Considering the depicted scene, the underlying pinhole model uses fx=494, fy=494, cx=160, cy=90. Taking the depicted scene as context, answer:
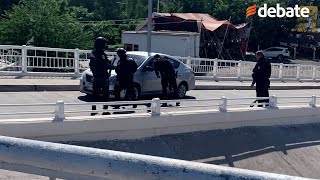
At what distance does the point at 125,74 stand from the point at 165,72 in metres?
1.85

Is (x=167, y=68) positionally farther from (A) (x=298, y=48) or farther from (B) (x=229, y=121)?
(A) (x=298, y=48)

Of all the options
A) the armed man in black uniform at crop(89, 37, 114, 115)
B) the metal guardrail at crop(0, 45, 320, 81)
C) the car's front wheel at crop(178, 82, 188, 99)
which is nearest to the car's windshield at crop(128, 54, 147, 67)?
the car's front wheel at crop(178, 82, 188, 99)

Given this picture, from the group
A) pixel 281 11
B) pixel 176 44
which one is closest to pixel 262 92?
pixel 176 44

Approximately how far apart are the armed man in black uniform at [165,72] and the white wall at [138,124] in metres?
1.39

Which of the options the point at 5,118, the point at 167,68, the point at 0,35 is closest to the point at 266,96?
the point at 167,68

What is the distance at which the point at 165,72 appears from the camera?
12.0 meters

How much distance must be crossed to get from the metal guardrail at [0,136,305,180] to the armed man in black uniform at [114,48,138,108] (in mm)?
7334

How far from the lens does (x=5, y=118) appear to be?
28.8 ft

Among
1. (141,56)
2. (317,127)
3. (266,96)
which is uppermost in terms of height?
(141,56)

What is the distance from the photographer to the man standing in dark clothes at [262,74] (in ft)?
39.9

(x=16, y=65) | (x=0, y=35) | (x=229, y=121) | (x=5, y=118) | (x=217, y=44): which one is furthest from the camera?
(x=217, y=44)

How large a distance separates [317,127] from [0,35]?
814 inches

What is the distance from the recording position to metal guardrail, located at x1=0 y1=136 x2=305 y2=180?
2.67m

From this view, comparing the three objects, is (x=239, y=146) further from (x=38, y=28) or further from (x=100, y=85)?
(x=38, y=28)
